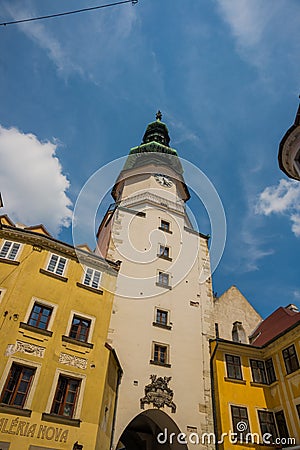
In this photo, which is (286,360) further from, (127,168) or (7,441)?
(127,168)

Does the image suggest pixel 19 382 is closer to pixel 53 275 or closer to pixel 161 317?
pixel 53 275

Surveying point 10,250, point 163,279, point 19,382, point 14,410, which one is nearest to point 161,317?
point 163,279

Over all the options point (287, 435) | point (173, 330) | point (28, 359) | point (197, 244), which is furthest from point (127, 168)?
point (287, 435)

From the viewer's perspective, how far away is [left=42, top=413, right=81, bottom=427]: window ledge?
14472 mm

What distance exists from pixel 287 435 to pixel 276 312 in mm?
11018

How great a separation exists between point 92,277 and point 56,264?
2533mm

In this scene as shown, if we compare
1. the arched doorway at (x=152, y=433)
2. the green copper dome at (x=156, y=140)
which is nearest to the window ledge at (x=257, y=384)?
the arched doorway at (x=152, y=433)

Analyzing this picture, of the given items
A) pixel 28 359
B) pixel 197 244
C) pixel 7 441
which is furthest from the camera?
pixel 197 244

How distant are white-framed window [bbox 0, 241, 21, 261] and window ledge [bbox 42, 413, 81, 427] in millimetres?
8456

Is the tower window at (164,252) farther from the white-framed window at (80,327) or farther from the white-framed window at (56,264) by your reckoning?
the white-framed window at (80,327)

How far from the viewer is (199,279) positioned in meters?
28.5

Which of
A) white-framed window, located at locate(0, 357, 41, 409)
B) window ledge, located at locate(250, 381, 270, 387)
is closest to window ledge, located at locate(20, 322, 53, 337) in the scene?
white-framed window, located at locate(0, 357, 41, 409)

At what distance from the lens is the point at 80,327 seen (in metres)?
18.3

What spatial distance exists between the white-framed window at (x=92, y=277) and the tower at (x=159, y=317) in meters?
3.15
